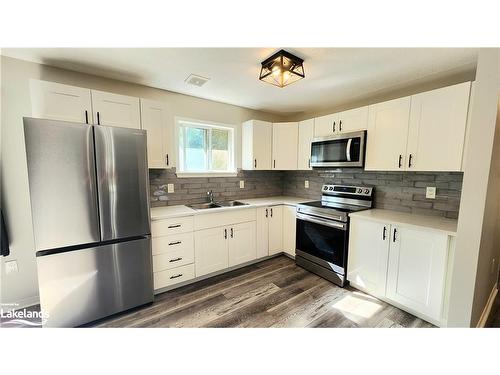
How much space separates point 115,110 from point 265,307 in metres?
2.44

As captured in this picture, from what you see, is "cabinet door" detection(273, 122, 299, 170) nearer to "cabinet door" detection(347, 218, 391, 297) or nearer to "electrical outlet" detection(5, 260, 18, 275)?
"cabinet door" detection(347, 218, 391, 297)

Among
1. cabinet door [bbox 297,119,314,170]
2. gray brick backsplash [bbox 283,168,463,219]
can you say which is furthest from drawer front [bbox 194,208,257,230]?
gray brick backsplash [bbox 283,168,463,219]

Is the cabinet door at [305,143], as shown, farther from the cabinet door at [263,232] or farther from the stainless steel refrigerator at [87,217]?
the stainless steel refrigerator at [87,217]

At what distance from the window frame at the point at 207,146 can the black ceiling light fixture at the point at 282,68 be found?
1.27m

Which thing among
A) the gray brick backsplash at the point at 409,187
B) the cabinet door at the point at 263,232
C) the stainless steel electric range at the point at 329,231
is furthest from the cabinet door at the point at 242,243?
the gray brick backsplash at the point at 409,187

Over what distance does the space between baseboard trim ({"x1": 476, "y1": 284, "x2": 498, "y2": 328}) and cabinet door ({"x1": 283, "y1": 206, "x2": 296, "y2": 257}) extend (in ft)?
5.96

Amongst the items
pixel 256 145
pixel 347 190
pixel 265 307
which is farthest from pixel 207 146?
pixel 265 307

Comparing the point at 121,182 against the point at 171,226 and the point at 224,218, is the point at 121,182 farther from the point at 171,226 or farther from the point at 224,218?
the point at 224,218

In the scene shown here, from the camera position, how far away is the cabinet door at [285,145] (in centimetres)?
314

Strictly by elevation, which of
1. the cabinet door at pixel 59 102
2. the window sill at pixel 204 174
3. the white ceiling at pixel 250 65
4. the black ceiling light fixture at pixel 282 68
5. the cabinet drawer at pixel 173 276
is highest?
the white ceiling at pixel 250 65
